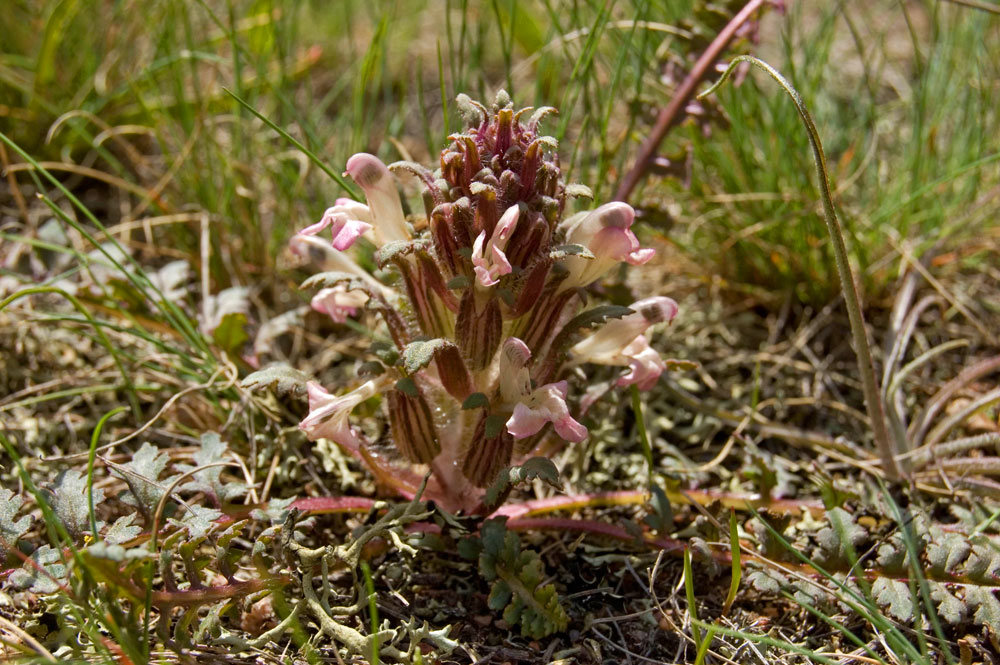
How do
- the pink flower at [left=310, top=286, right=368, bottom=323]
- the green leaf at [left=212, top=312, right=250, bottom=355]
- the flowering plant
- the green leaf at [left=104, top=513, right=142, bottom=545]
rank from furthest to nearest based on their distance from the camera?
the green leaf at [left=212, top=312, right=250, bottom=355], the pink flower at [left=310, top=286, right=368, bottom=323], the flowering plant, the green leaf at [left=104, top=513, right=142, bottom=545]

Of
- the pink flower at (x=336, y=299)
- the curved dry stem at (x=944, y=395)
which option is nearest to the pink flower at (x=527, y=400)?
the pink flower at (x=336, y=299)

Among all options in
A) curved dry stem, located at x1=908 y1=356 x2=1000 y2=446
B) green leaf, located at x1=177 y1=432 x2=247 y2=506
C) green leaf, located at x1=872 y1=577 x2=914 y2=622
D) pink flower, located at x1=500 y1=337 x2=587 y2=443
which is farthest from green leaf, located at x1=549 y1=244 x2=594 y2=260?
curved dry stem, located at x1=908 y1=356 x2=1000 y2=446

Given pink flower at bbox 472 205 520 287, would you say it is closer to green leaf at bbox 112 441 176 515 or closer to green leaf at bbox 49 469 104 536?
green leaf at bbox 112 441 176 515

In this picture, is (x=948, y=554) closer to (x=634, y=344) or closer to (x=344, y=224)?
(x=634, y=344)

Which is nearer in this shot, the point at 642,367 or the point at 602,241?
the point at 602,241

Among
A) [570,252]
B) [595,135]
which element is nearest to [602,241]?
[570,252]

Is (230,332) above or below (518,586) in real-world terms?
above
